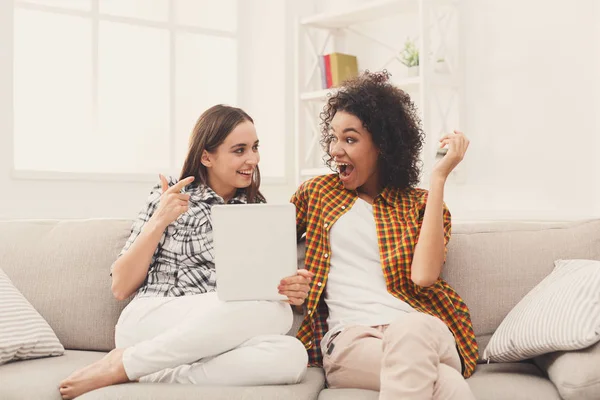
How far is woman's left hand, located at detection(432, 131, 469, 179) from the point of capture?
1975mm

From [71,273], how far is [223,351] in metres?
0.67

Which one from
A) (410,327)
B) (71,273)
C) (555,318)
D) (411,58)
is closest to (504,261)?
(555,318)

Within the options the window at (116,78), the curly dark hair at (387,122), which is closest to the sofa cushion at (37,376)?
the curly dark hair at (387,122)

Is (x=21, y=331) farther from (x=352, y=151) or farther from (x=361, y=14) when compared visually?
(x=361, y=14)

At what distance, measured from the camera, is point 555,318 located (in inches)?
68.7

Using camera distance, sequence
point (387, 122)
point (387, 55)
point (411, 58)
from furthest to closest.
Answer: point (387, 55) → point (411, 58) → point (387, 122)

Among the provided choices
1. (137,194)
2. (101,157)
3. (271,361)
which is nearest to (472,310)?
(271,361)

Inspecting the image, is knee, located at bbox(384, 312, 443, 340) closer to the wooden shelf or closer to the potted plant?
the potted plant

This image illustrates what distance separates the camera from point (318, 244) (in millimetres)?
2043

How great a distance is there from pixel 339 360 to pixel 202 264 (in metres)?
0.49

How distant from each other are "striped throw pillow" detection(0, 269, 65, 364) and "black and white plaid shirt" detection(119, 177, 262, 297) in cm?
28

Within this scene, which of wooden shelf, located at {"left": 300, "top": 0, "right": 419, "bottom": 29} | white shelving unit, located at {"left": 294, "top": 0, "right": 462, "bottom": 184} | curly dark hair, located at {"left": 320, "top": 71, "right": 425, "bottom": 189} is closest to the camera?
curly dark hair, located at {"left": 320, "top": 71, "right": 425, "bottom": 189}

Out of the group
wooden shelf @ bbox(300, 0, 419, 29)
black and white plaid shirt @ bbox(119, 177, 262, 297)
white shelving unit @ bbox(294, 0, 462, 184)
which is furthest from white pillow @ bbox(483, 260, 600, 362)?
wooden shelf @ bbox(300, 0, 419, 29)

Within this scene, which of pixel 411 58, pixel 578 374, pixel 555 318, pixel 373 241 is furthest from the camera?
pixel 411 58
